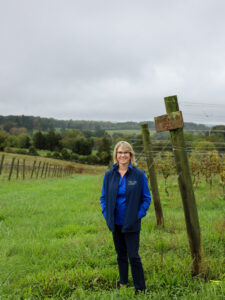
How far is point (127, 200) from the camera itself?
116 inches

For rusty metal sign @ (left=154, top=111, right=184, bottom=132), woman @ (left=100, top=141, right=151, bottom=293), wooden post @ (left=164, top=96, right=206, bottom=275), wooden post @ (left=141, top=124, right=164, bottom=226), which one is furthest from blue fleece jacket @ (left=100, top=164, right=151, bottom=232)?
wooden post @ (left=141, top=124, right=164, bottom=226)

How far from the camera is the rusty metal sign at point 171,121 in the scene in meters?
3.27

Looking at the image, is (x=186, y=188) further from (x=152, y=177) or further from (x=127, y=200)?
(x=152, y=177)

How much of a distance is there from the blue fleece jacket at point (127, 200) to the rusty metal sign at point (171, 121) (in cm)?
77

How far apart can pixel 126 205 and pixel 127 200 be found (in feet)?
0.21

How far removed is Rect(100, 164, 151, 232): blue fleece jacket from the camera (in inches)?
115

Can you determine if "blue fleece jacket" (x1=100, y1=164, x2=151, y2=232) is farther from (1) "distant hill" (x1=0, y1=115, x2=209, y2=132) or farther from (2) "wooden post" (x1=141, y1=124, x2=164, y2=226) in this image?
(1) "distant hill" (x1=0, y1=115, x2=209, y2=132)

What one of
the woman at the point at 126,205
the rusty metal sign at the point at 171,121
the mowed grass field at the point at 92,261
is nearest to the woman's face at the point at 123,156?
the woman at the point at 126,205

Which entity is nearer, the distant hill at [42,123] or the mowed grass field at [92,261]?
the mowed grass field at [92,261]

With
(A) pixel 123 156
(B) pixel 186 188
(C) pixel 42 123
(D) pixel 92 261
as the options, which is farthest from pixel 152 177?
(C) pixel 42 123

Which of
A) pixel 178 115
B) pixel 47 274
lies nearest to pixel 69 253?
pixel 47 274

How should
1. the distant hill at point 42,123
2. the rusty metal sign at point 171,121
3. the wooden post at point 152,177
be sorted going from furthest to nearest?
1. the distant hill at point 42,123
2. the wooden post at point 152,177
3. the rusty metal sign at point 171,121

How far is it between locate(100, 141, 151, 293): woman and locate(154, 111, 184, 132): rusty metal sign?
0.63m

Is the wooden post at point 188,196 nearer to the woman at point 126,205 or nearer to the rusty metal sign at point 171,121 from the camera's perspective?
the rusty metal sign at point 171,121
